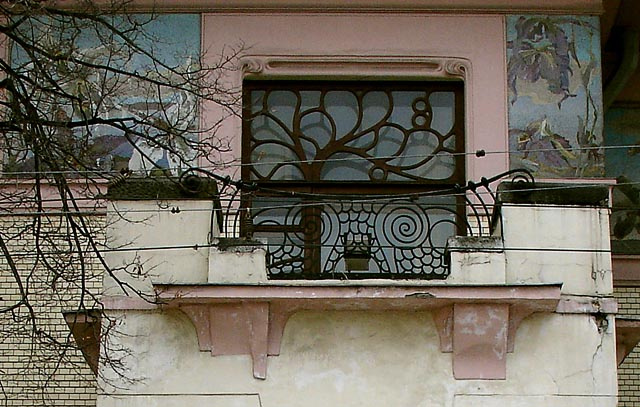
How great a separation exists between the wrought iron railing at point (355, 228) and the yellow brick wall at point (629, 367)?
2119 millimetres

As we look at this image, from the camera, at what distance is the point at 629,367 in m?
16.2

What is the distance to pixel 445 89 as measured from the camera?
53.4 feet

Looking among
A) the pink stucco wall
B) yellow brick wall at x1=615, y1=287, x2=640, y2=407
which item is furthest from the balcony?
yellow brick wall at x1=615, y1=287, x2=640, y2=407

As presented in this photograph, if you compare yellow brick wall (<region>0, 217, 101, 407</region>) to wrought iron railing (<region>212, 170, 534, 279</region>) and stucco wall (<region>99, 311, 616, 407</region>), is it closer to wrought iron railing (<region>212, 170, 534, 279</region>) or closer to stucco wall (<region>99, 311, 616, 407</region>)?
wrought iron railing (<region>212, 170, 534, 279</region>)

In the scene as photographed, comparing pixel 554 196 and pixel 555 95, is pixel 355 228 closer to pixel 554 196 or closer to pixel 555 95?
pixel 554 196

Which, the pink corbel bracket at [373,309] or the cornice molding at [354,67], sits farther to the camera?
the cornice molding at [354,67]

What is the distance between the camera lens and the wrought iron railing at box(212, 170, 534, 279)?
1285 cm

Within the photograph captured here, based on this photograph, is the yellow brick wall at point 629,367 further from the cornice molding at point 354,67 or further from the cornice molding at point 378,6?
the cornice molding at point 378,6

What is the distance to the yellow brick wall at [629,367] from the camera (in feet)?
52.5

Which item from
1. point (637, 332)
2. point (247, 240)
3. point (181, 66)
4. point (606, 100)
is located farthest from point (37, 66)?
point (606, 100)

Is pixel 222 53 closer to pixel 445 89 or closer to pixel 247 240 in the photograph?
pixel 445 89

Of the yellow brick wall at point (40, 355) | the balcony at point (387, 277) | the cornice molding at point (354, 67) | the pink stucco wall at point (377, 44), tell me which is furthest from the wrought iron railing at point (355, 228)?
the yellow brick wall at point (40, 355)

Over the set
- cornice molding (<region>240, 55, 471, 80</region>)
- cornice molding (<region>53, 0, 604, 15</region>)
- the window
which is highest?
cornice molding (<region>53, 0, 604, 15</region>)

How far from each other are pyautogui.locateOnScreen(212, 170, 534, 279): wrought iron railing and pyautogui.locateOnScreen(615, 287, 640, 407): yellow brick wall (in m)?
2.12
